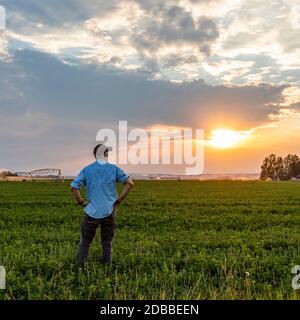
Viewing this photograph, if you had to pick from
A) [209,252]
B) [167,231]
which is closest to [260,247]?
[209,252]

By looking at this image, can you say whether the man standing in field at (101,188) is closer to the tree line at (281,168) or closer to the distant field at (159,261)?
the distant field at (159,261)

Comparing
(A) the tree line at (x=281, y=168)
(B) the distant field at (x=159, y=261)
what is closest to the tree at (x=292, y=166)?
(A) the tree line at (x=281, y=168)

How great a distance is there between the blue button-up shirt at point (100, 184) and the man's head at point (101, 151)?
0.44ft

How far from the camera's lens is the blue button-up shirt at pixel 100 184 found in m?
10.1

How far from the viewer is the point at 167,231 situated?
17.7 meters

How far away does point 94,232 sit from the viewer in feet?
34.3

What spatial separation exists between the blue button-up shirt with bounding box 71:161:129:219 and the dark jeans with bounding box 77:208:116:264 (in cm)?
17

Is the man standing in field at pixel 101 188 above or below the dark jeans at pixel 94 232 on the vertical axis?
above

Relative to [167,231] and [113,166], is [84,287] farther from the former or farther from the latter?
[167,231]

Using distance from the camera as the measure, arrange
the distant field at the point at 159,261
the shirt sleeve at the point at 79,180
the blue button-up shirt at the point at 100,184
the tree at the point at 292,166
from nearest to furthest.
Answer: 1. the distant field at the point at 159,261
2. the blue button-up shirt at the point at 100,184
3. the shirt sleeve at the point at 79,180
4. the tree at the point at 292,166

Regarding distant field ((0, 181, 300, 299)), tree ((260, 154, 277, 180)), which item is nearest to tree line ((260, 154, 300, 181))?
tree ((260, 154, 277, 180))

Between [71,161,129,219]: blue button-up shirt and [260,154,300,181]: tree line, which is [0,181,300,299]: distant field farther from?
[260,154,300,181]: tree line

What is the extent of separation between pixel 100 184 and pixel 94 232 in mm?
1146
